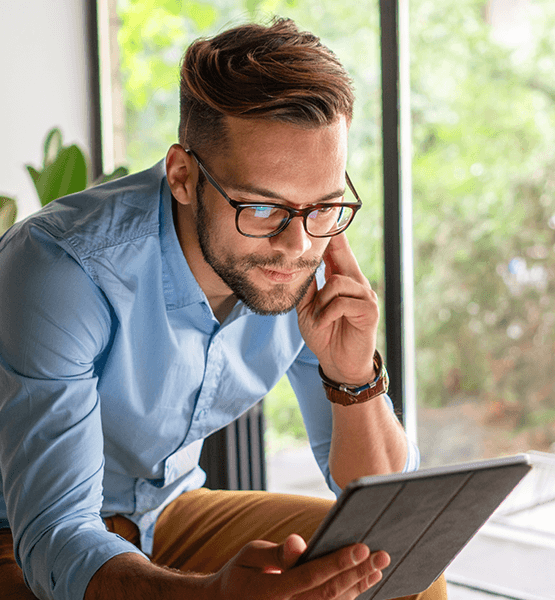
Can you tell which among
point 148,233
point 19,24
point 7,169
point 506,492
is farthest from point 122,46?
point 506,492

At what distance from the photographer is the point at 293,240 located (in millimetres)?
1203

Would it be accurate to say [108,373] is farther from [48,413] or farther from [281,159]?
[281,159]

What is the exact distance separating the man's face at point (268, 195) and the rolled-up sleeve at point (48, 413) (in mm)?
266

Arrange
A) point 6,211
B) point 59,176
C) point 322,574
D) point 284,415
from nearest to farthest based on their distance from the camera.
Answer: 1. point 322,574
2. point 6,211
3. point 59,176
4. point 284,415

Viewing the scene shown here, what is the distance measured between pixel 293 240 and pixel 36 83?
8.84ft

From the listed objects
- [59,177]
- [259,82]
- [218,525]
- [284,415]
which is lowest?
[284,415]

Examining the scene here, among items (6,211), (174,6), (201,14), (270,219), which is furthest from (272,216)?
(174,6)

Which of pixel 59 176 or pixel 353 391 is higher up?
pixel 59 176

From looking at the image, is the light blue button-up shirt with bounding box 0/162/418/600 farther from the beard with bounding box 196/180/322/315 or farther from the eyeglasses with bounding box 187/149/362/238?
the eyeglasses with bounding box 187/149/362/238

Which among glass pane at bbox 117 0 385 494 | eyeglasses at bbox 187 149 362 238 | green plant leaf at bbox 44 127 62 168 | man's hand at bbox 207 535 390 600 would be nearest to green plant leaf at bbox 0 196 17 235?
green plant leaf at bbox 44 127 62 168

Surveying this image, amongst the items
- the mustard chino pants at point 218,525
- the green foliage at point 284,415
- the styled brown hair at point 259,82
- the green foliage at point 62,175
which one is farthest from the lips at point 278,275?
the green foliage at point 284,415

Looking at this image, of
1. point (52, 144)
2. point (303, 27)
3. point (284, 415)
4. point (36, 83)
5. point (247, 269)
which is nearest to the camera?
point (247, 269)

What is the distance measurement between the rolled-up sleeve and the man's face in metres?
0.27

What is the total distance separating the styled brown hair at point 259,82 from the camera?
1197 millimetres
